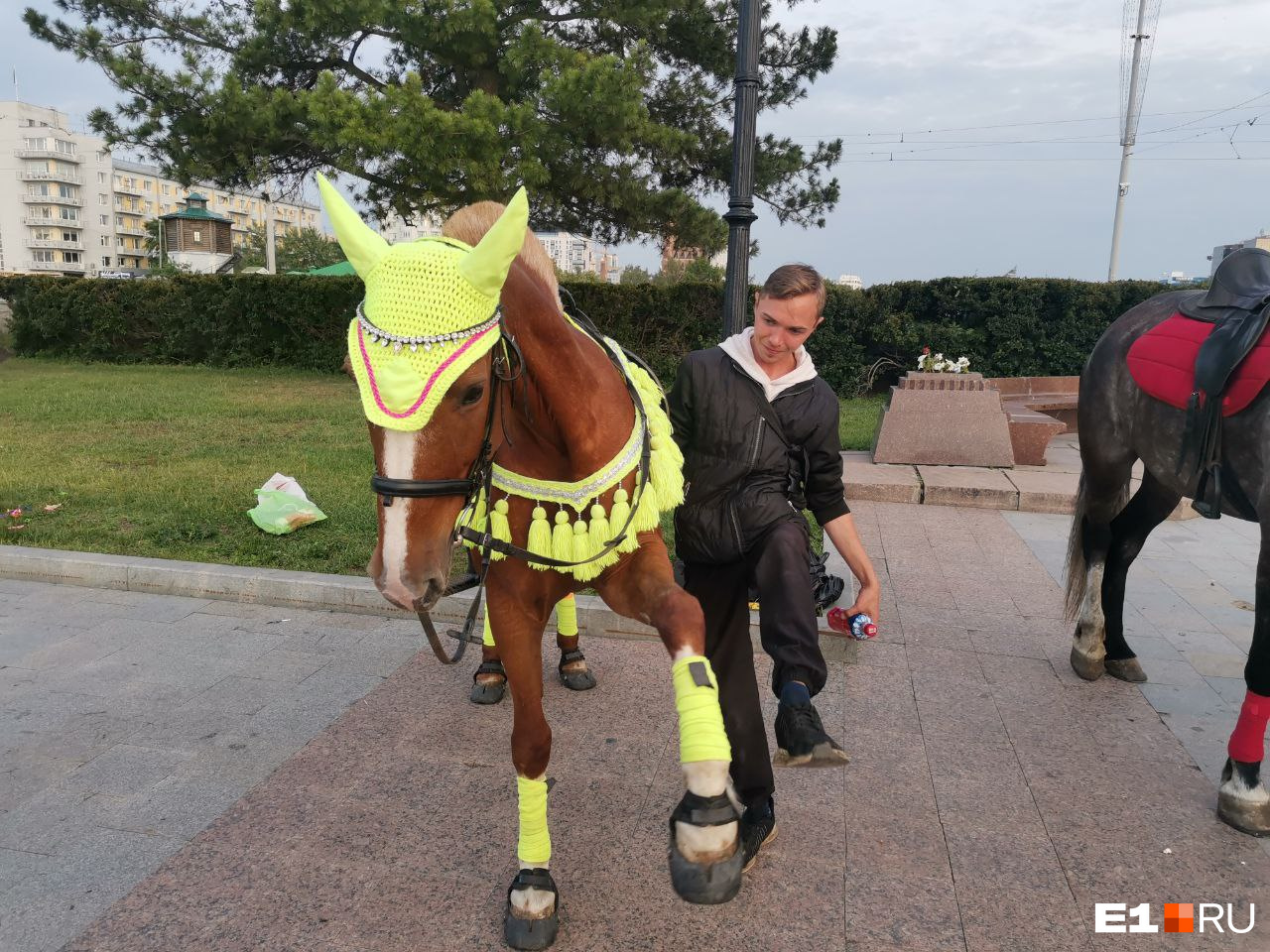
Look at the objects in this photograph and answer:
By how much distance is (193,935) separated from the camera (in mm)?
2498

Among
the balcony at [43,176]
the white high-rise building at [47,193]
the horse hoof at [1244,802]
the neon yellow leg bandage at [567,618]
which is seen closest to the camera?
the horse hoof at [1244,802]

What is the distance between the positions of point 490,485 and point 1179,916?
2514 mm

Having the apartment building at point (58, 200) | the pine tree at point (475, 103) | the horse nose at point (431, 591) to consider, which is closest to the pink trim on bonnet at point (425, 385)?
the horse nose at point (431, 591)

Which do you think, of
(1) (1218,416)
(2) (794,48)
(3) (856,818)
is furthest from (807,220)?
(3) (856,818)

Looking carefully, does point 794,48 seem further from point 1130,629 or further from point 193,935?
point 193,935

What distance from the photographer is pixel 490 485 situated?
234 centimetres

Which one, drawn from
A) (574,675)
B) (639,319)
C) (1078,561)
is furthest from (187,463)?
(639,319)

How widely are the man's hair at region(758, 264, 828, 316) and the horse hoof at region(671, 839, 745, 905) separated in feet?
5.23

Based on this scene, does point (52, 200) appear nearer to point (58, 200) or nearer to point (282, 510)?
point (58, 200)

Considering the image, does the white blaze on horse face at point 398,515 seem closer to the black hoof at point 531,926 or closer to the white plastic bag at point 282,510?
the black hoof at point 531,926

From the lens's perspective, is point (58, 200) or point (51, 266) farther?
point (58, 200)

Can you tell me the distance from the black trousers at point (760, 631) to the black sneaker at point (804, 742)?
0.10m

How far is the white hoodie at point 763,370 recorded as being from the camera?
109 inches

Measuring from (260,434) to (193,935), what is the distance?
9.01 metres
